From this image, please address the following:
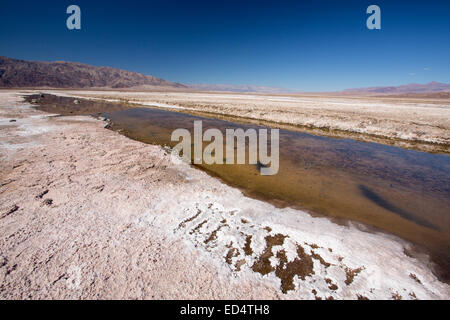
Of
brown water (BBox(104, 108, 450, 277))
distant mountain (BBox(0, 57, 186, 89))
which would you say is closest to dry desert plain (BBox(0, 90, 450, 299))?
brown water (BBox(104, 108, 450, 277))

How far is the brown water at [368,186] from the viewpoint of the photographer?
5273mm

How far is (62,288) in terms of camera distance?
310 cm

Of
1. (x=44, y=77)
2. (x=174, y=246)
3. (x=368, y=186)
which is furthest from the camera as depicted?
(x=44, y=77)

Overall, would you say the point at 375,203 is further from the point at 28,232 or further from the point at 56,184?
the point at 56,184

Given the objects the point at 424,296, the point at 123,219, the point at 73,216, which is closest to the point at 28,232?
the point at 73,216

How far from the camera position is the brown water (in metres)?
5.27

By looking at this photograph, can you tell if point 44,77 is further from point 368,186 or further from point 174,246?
point 368,186

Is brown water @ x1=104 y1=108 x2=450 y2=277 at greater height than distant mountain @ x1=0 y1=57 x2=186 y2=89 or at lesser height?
lesser

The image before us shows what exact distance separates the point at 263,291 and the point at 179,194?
11.8ft

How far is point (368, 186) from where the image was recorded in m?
7.43

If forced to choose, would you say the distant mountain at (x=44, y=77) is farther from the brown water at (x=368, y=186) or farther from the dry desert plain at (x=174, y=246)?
the brown water at (x=368, y=186)

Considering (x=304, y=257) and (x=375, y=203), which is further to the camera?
(x=375, y=203)

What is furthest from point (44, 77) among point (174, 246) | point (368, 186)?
point (368, 186)

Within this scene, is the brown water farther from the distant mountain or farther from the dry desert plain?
the distant mountain
